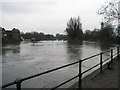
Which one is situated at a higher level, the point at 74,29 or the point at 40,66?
the point at 74,29

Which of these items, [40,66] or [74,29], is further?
[74,29]

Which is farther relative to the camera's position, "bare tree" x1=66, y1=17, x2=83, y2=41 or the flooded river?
"bare tree" x1=66, y1=17, x2=83, y2=41

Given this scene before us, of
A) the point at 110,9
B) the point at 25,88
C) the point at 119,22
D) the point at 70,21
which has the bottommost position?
the point at 25,88

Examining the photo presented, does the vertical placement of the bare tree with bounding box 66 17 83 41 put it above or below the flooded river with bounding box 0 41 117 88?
above

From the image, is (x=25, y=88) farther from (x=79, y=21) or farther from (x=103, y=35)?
(x=103, y=35)

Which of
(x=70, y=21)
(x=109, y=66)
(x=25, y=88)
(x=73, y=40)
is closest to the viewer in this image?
(x=25, y=88)

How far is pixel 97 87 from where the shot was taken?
15.7 feet

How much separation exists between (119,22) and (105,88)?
11.2 m

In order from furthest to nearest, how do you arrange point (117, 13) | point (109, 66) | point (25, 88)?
point (117, 13)
point (109, 66)
point (25, 88)

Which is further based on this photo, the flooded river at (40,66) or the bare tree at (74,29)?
the bare tree at (74,29)

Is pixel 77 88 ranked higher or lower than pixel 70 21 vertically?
lower

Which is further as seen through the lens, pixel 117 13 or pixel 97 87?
pixel 117 13

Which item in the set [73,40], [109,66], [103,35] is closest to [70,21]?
[73,40]

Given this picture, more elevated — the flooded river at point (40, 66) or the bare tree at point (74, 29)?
the bare tree at point (74, 29)
